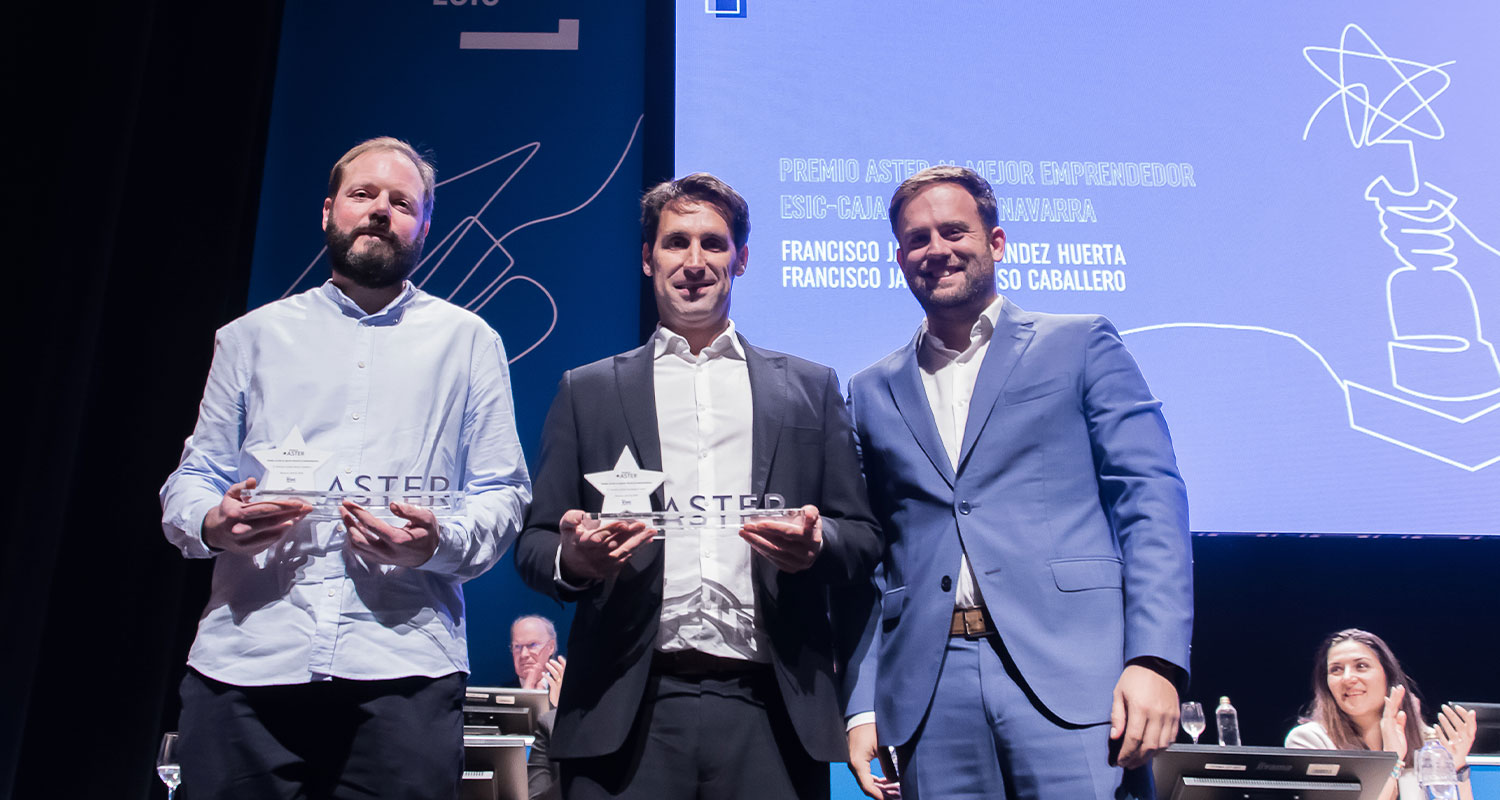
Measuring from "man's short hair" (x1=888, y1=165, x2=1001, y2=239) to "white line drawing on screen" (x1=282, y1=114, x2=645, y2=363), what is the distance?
7.18ft

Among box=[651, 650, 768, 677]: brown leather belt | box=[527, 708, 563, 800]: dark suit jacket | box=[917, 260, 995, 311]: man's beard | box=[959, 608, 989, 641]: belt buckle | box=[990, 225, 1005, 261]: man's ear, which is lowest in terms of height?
box=[527, 708, 563, 800]: dark suit jacket

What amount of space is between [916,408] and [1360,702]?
2.64 meters

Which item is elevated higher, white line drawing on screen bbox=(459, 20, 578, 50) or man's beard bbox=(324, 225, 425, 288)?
white line drawing on screen bbox=(459, 20, 578, 50)

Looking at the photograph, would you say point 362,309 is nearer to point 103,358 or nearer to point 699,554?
point 699,554

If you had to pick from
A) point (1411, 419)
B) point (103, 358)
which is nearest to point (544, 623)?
point (103, 358)

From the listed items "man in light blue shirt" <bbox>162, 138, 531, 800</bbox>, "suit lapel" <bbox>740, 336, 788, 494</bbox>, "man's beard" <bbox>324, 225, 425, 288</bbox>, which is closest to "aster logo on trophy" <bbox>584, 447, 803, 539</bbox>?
"suit lapel" <bbox>740, 336, 788, 494</bbox>

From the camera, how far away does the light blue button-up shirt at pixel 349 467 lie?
1.81 meters

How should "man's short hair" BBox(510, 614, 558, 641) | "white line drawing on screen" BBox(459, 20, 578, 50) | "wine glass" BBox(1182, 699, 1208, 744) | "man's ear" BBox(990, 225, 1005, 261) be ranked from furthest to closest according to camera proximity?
"white line drawing on screen" BBox(459, 20, 578, 50) → "man's short hair" BBox(510, 614, 558, 641) → "wine glass" BBox(1182, 699, 1208, 744) → "man's ear" BBox(990, 225, 1005, 261)

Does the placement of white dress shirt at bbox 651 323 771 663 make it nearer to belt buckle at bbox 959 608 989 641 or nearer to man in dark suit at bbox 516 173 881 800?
man in dark suit at bbox 516 173 881 800

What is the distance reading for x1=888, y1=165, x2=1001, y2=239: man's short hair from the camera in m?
2.39

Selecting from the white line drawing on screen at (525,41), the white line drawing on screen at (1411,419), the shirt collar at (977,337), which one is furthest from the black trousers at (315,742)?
the white line drawing on screen at (525,41)

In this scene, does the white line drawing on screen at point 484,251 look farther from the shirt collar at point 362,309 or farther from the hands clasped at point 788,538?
the hands clasped at point 788,538

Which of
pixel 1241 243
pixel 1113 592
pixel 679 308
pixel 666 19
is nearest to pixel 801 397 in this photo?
pixel 679 308

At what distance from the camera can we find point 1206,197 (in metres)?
3.79
